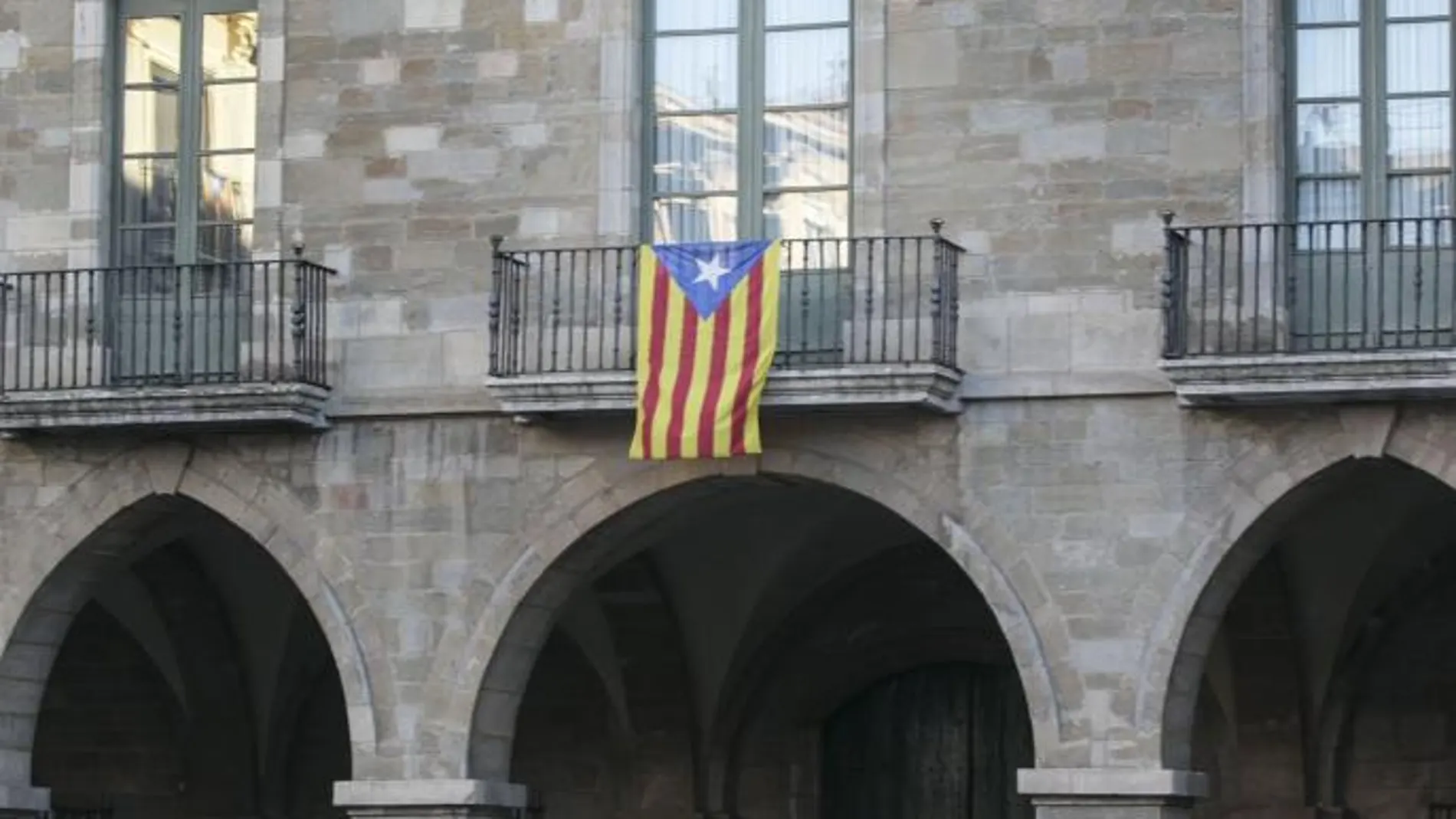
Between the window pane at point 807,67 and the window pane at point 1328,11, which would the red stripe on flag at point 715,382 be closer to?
the window pane at point 807,67

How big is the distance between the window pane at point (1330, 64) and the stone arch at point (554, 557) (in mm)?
3265

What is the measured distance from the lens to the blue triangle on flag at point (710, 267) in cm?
2461

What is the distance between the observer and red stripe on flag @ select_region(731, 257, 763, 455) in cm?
2431

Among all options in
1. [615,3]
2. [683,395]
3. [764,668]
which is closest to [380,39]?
[615,3]

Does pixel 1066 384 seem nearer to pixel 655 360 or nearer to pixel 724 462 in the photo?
pixel 724 462

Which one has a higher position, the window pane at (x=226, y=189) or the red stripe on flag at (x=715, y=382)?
the window pane at (x=226, y=189)

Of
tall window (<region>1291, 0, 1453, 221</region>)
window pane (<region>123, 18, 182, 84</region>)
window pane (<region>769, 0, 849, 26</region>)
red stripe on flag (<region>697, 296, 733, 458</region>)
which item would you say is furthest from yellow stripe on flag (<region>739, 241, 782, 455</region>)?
window pane (<region>123, 18, 182, 84</region>)

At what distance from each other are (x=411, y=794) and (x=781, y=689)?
414 centimetres

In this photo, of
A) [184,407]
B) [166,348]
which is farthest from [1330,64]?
[166,348]

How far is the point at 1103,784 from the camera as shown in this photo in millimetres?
23797

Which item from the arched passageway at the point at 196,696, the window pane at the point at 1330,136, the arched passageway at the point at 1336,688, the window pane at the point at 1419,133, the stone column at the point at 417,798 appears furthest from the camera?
the arched passageway at the point at 196,696

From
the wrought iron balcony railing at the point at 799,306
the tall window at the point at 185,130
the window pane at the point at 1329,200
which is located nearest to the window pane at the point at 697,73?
the wrought iron balcony railing at the point at 799,306

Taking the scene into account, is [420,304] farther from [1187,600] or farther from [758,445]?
[1187,600]

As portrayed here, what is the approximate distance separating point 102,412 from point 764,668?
5.34 meters
